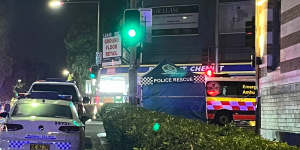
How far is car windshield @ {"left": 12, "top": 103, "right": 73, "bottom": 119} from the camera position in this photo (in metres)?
10.3

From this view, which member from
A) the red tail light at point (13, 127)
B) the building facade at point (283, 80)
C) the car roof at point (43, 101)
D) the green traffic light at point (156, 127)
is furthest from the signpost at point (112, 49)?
the green traffic light at point (156, 127)

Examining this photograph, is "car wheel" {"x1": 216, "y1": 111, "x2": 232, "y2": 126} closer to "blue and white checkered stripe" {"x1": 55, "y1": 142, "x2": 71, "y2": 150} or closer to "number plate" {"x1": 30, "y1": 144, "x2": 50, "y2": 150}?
"blue and white checkered stripe" {"x1": 55, "y1": 142, "x2": 71, "y2": 150}

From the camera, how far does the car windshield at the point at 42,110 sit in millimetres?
10336

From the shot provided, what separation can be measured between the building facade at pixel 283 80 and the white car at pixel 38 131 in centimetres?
444

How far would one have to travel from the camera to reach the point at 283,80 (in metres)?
11.9

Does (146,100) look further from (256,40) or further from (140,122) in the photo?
(140,122)

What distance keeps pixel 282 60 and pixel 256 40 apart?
376 cm

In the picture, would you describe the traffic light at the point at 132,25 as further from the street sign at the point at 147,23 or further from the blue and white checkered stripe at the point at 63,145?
the blue and white checkered stripe at the point at 63,145

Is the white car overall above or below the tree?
below

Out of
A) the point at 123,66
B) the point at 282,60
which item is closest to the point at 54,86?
the point at 282,60

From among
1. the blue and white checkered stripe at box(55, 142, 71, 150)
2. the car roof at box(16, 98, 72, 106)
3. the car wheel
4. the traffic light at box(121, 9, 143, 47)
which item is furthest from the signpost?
the blue and white checkered stripe at box(55, 142, 71, 150)

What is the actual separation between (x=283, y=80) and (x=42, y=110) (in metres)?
6.02

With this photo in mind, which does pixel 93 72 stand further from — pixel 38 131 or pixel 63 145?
pixel 38 131

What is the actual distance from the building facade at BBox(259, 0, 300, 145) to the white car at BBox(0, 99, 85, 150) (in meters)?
4.44
